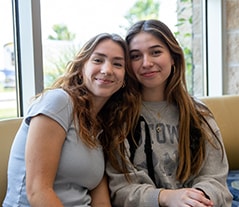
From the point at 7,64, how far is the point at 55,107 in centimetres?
66

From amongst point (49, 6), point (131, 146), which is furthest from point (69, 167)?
point (49, 6)

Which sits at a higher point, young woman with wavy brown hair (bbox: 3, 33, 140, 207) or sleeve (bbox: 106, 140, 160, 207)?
young woman with wavy brown hair (bbox: 3, 33, 140, 207)

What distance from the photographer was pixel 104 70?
1.24 metres

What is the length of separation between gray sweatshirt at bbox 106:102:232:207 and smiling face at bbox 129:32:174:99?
121mm

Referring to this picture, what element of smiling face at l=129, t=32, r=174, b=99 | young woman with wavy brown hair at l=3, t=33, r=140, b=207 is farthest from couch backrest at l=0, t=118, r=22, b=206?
smiling face at l=129, t=32, r=174, b=99

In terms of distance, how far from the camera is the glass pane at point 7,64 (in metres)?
1.67

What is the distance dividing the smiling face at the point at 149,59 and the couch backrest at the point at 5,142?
498mm

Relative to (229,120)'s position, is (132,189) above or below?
below

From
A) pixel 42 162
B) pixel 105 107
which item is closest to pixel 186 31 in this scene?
pixel 105 107

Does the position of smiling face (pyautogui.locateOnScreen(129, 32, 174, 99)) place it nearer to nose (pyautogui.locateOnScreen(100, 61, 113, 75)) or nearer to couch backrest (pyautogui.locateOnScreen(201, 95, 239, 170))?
nose (pyautogui.locateOnScreen(100, 61, 113, 75))

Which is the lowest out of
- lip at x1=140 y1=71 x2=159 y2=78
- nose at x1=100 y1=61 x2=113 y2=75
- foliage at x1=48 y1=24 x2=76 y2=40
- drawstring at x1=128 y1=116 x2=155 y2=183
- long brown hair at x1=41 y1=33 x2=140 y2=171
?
drawstring at x1=128 y1=116 x2=155 y2=183

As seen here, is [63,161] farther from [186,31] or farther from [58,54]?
[186,31]

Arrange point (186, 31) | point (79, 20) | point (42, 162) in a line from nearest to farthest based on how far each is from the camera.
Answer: point (42, 162) < point (79, 20) < point (186, 31)

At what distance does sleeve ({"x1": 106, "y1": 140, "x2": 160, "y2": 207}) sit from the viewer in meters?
1.28
